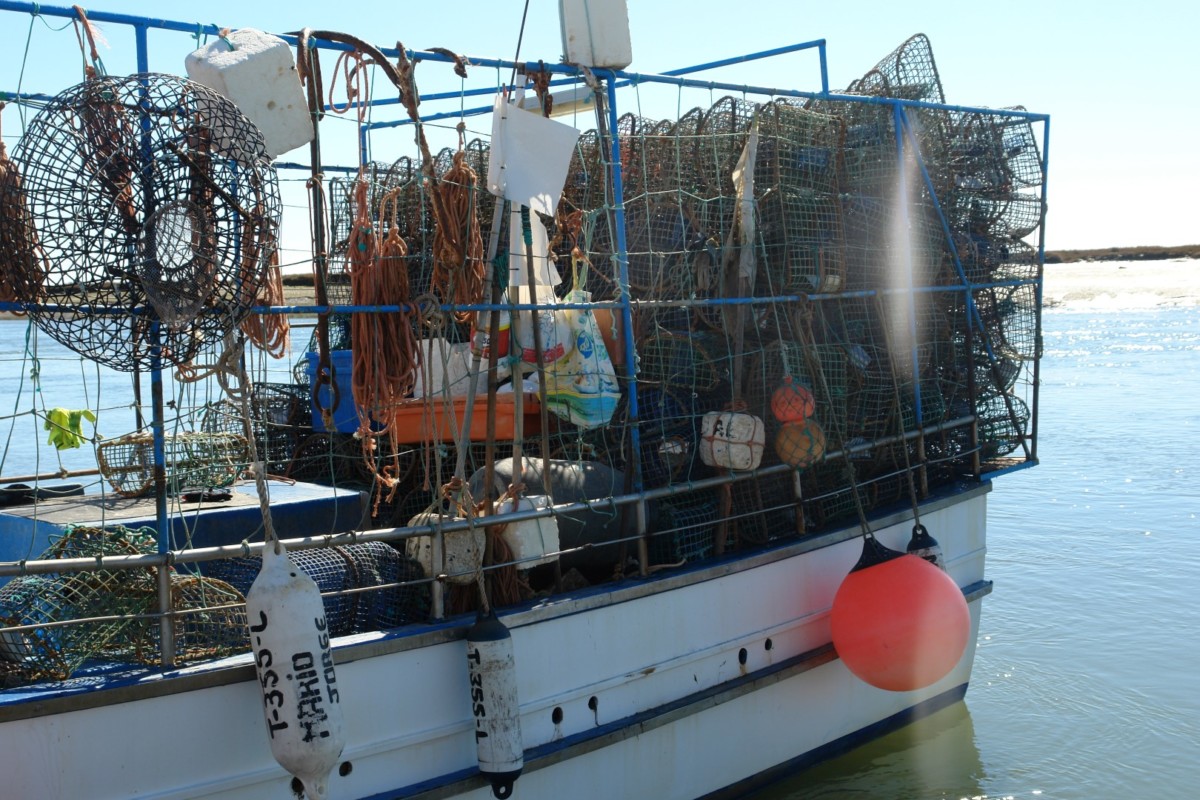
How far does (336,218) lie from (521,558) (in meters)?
2.77

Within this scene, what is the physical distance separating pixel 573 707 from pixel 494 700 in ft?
1.83

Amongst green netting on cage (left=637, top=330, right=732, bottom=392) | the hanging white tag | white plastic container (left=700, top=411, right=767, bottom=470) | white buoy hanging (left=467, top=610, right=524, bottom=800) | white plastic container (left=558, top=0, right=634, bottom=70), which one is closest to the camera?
white buoy hanging (left=467, top=610, right=524, bottom=800)

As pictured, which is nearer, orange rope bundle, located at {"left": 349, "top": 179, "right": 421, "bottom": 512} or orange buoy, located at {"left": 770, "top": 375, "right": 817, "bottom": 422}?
orange rope bundle, located at {"left": 349, "top": 179, "right": 421, "bottom": 512}

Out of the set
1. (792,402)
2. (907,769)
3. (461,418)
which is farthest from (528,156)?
(907,769)

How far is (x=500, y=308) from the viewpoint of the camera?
178 inches

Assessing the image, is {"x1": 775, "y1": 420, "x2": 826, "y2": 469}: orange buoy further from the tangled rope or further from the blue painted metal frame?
the tangled rope

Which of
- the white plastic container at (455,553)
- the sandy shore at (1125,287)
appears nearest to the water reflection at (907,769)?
the white plastic container at (455,553)

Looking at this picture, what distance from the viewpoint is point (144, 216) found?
3.44 meters

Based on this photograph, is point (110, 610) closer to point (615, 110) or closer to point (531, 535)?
point (531, 535)

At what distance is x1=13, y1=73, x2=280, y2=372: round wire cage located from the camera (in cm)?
336

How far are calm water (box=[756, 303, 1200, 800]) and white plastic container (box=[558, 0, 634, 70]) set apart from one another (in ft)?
11.8

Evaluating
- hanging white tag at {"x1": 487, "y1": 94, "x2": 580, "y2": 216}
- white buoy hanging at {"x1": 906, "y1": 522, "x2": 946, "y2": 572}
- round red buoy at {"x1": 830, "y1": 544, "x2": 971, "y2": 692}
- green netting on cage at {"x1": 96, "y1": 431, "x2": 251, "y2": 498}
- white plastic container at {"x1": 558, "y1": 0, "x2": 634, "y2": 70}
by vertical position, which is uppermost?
white plastic container at {"x1": 558, "y1": 0, "x2": 634, "y2": 70}

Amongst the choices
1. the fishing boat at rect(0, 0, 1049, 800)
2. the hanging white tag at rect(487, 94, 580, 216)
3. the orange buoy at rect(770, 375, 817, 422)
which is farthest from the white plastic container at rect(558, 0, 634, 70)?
the orange buoy at rect(770, 375, 817, 422)

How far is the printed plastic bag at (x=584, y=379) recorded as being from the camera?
5.20 metres
